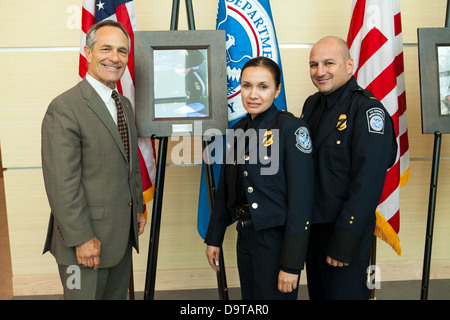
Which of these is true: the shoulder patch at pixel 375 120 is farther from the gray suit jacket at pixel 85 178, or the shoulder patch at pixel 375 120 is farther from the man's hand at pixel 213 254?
the gray suit jacket at pixel 85 178

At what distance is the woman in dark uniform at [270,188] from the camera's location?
136cm

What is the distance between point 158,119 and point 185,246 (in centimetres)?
126

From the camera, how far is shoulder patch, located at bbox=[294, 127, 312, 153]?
1.37 m

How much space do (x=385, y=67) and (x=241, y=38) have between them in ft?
2.80

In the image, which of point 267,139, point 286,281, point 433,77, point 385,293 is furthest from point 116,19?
point 385,293

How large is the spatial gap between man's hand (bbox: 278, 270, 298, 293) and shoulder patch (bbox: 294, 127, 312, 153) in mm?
472

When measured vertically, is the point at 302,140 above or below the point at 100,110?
below

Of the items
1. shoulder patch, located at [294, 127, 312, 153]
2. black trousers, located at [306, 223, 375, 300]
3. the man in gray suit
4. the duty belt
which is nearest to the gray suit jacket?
the man in gray suit

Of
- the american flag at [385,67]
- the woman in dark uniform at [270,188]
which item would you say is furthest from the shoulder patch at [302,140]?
the american flag at [385,67]

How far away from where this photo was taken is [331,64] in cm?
157

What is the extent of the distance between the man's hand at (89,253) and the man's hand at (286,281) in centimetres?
73

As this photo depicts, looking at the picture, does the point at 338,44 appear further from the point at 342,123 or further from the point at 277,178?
the point at 277,178

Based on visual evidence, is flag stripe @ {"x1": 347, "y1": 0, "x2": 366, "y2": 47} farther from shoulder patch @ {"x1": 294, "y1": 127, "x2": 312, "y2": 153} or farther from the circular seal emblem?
shoulder patch @ {"x1": 294, "y1": 127, "x2": 312, "y2": 153}

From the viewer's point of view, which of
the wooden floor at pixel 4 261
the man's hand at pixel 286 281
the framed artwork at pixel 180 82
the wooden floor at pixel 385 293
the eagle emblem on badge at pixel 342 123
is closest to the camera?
the man's hand at pixel 286 281
